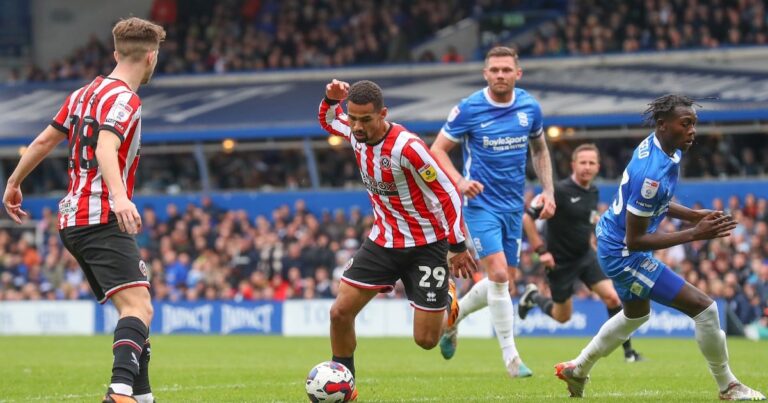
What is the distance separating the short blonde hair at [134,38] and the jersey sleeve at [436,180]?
2.06 m

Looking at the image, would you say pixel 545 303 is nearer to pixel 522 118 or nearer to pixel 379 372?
pixel 379 372

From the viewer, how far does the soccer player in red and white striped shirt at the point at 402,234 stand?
9.41m

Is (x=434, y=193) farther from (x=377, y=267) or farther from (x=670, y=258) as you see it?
(x=670, y=258)

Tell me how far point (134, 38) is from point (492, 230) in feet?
16.0

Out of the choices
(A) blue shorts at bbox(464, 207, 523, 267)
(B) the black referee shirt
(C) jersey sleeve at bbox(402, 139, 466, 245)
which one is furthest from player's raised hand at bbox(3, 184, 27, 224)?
(B) the black referee shirt

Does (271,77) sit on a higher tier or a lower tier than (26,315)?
higher

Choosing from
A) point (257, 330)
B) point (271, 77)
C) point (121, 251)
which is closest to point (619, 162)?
point (257, 330)

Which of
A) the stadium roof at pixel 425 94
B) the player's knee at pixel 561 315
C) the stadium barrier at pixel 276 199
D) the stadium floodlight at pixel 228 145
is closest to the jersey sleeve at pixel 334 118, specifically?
the player's knee at pixel 561 315

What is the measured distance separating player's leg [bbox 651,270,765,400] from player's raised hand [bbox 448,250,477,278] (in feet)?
4.52

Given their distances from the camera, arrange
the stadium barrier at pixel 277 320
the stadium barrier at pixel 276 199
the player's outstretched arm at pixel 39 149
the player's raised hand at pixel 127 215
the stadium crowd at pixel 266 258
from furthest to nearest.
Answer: the stadium barrier at pixel 276 199 → the stadium barrier at pixel 277 320 → the stadium crowd at pixel 266 258 → the player's outstretched arm at pixel 39 149 → the player's raised hand at pixel 127 215

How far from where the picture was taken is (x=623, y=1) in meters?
32.2

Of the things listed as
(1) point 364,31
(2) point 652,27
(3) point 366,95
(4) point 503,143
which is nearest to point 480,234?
(4) point 503,143

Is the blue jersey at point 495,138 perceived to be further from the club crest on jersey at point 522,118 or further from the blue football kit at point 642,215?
the blue football kit at point 642,215

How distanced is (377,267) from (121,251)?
2.25 meters
